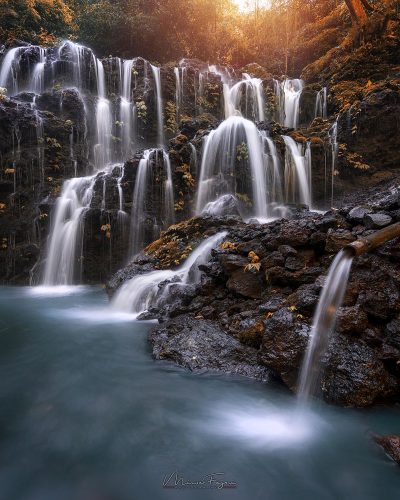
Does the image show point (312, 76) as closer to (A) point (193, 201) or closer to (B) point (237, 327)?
(A) point (193, 201)

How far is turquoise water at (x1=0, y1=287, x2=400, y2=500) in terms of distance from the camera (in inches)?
114

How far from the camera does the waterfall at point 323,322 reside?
4129 mm

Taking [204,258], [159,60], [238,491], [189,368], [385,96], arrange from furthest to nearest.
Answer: [159,60]
[385,96]
[204,258]
[189,368]
[238,491]

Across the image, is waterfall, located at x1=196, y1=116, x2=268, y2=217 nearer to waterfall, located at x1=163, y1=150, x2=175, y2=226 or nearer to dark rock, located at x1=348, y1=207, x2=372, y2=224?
waterfall, located at x1=163, y1=150, x2=175, y2=226

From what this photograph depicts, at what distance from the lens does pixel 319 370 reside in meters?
4.09

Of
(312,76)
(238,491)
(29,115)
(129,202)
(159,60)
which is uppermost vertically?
(159,60)

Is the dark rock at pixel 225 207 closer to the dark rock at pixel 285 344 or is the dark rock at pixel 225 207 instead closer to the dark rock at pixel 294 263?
the dark rock at pixel 294 263

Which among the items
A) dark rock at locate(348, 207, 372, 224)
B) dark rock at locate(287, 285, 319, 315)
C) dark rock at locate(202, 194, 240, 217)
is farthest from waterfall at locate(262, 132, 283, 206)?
dark rock at locate(287, 285, 319, 315)

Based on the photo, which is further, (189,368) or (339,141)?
(339,141)

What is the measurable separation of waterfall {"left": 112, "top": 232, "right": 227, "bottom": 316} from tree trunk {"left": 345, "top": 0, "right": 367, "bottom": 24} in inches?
628

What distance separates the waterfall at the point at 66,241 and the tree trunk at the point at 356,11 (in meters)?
15.7

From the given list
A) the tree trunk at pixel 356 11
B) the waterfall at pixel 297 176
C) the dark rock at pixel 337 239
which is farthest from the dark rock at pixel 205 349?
the tree trunk at pixel 356 11

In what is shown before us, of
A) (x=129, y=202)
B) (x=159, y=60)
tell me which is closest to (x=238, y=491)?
(x=129, y=202)

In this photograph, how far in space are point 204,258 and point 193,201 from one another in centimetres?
554
